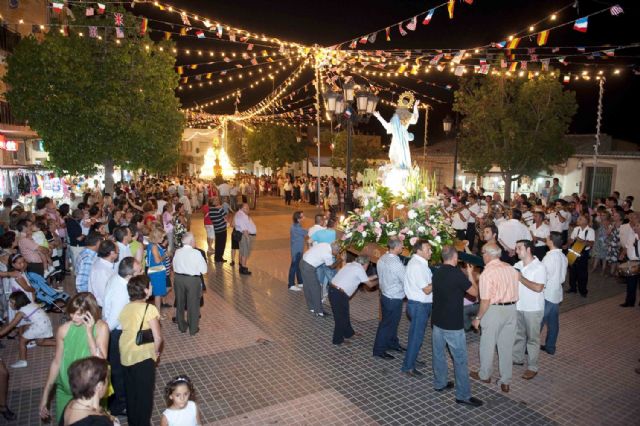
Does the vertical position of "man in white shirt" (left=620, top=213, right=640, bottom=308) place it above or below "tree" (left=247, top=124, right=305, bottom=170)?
below

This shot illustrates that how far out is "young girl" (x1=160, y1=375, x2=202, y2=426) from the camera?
343 cm

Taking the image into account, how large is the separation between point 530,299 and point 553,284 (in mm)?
788

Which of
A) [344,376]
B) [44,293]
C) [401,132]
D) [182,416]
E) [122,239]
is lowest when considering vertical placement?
[344,376]

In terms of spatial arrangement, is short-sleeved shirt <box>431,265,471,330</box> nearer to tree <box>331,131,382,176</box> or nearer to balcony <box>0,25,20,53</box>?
balcony <box>0,25,20,53</box>

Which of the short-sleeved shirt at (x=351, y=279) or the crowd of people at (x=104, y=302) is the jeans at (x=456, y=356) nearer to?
the short-sleeved shirt at (x=351, y=279)

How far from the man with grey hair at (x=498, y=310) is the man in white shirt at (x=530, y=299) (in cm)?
39

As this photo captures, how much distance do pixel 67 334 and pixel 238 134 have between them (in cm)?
5154

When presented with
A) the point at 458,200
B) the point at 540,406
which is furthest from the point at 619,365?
the point at 458,200

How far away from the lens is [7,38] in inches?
858

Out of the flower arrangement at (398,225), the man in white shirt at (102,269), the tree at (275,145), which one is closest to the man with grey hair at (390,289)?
the flower arrangement at (398,225)

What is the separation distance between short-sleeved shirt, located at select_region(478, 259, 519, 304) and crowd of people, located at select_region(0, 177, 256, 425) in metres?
3.58

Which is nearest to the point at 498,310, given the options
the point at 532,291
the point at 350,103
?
the point at 532,291

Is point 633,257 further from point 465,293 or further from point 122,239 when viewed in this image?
point 122,239

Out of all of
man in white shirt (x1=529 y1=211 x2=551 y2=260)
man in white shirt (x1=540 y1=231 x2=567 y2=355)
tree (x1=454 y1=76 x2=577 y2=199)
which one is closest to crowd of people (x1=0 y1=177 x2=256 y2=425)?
man in white shirt (x1=540 y1=231 x2=567 y2=355)
